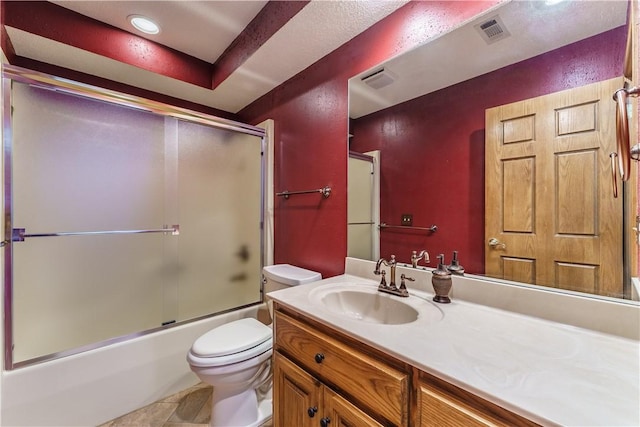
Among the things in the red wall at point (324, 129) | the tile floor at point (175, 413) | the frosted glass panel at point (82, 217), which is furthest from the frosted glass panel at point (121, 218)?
the tile floor at point (175, 413)

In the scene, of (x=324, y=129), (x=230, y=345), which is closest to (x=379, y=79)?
(x=324, y=129)

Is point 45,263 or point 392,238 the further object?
point 45,263

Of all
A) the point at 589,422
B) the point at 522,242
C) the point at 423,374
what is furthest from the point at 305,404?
the point at 522,242

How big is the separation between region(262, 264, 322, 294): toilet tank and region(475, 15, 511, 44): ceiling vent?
53.5 inches

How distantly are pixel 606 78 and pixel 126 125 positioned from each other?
2.32 metres

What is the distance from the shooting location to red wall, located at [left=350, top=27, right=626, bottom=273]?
0.82 metres

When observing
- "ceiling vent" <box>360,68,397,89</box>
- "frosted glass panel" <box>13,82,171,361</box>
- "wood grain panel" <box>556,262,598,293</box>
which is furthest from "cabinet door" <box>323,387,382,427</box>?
"frosted glass panel" <box>13,82,171,361</box>

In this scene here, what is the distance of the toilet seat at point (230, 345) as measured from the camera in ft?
4.03

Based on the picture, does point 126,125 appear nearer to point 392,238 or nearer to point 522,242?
point 392,238

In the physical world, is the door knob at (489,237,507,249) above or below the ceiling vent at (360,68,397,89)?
below

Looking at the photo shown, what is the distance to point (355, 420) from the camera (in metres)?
0.75

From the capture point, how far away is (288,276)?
61.9 inches

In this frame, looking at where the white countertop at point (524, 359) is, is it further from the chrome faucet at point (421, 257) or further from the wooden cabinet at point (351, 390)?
the chrome faucet at point (421, 257)

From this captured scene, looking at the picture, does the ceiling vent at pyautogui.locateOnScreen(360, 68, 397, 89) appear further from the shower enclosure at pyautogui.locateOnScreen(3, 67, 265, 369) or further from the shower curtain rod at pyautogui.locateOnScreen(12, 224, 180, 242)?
the shower curtain rod at pyautogui.locateOnScreen(12, 224, 180, 242)
